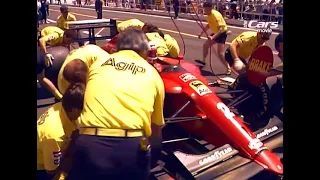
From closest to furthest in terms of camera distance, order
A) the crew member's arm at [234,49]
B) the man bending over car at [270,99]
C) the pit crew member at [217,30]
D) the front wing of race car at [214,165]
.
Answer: the front wing of race car at [214,165] → the man bending over car at [270,99] → the crew member's arm at [234,49] → the pit crew member at [217,30]

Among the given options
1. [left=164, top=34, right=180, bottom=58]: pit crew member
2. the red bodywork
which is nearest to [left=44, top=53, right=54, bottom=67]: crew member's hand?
the red bodywork

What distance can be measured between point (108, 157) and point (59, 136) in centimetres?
47

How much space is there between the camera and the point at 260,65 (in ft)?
15.0

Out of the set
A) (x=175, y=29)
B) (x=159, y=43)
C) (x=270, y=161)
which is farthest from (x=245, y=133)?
(x=175, y=29)

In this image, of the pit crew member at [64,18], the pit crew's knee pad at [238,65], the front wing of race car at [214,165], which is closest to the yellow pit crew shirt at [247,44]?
the pit crew's knee pad at [238,65]

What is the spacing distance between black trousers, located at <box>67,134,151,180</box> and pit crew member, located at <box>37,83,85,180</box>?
231mm

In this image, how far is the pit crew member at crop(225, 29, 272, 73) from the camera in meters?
6.07

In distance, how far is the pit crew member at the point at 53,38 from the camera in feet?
17.2

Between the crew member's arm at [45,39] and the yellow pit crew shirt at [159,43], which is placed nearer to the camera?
the crew member's arm at [45,39]

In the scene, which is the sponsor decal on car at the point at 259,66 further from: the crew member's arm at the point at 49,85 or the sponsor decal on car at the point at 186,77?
the crew member's arm at the point at 49,85

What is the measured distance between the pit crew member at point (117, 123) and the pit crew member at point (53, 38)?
92.4 inches

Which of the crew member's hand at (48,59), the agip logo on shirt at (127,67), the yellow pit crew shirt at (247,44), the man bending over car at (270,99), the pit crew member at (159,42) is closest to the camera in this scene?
the agip logo on shirt at (127,67)

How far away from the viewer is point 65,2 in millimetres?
5918
